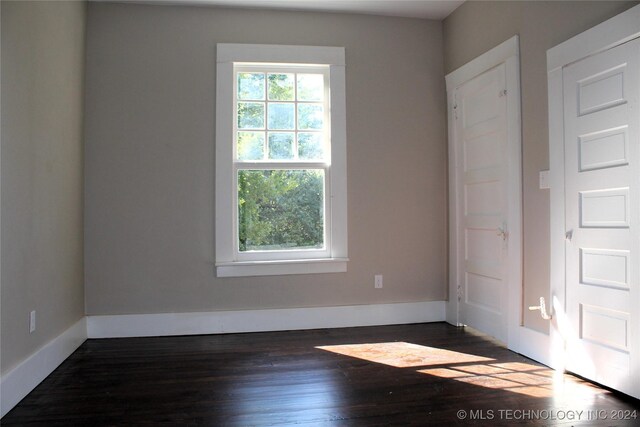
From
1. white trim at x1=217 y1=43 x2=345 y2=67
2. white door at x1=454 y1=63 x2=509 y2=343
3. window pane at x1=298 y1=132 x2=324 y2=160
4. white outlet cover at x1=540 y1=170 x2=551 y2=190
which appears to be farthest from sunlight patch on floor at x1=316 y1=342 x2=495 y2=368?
white trim at x1=217 y1=43 x2=345 y2=67

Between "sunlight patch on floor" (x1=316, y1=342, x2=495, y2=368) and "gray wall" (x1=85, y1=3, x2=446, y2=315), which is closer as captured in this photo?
"sunlight patch on floor" (x1=316, y1=342, x2=495, y2=368)

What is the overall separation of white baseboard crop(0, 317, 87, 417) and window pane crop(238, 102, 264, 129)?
203cm

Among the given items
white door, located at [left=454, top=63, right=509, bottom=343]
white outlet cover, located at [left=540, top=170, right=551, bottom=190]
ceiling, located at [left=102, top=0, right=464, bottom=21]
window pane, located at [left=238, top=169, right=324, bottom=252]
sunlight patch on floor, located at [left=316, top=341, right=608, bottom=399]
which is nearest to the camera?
sunlight patch on floor, located at [left=316, top=341, right=608, bottom=399]

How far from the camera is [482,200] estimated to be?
3920mm

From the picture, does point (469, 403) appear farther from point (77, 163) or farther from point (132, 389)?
point (77, 163)

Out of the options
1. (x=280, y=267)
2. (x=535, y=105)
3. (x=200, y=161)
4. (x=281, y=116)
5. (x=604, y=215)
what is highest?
(x=281, y=116)

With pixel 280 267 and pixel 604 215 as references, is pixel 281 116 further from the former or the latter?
pixel 604 215

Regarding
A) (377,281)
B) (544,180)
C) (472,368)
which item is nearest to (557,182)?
(544,180)

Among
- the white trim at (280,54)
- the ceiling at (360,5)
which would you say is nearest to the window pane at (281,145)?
the white trim at (280,54)

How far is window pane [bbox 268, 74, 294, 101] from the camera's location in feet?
13.9

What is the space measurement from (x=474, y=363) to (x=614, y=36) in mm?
2049

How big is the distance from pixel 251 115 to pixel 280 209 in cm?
84

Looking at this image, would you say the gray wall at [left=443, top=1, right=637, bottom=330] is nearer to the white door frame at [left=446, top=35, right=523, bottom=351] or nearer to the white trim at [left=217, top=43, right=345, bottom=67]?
the white door frame at [left=446, top=35, right=523, bottom=351]

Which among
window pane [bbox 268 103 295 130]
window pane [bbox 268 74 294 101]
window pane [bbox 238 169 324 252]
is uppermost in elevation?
window pane [bbox 268 74 294 101]
